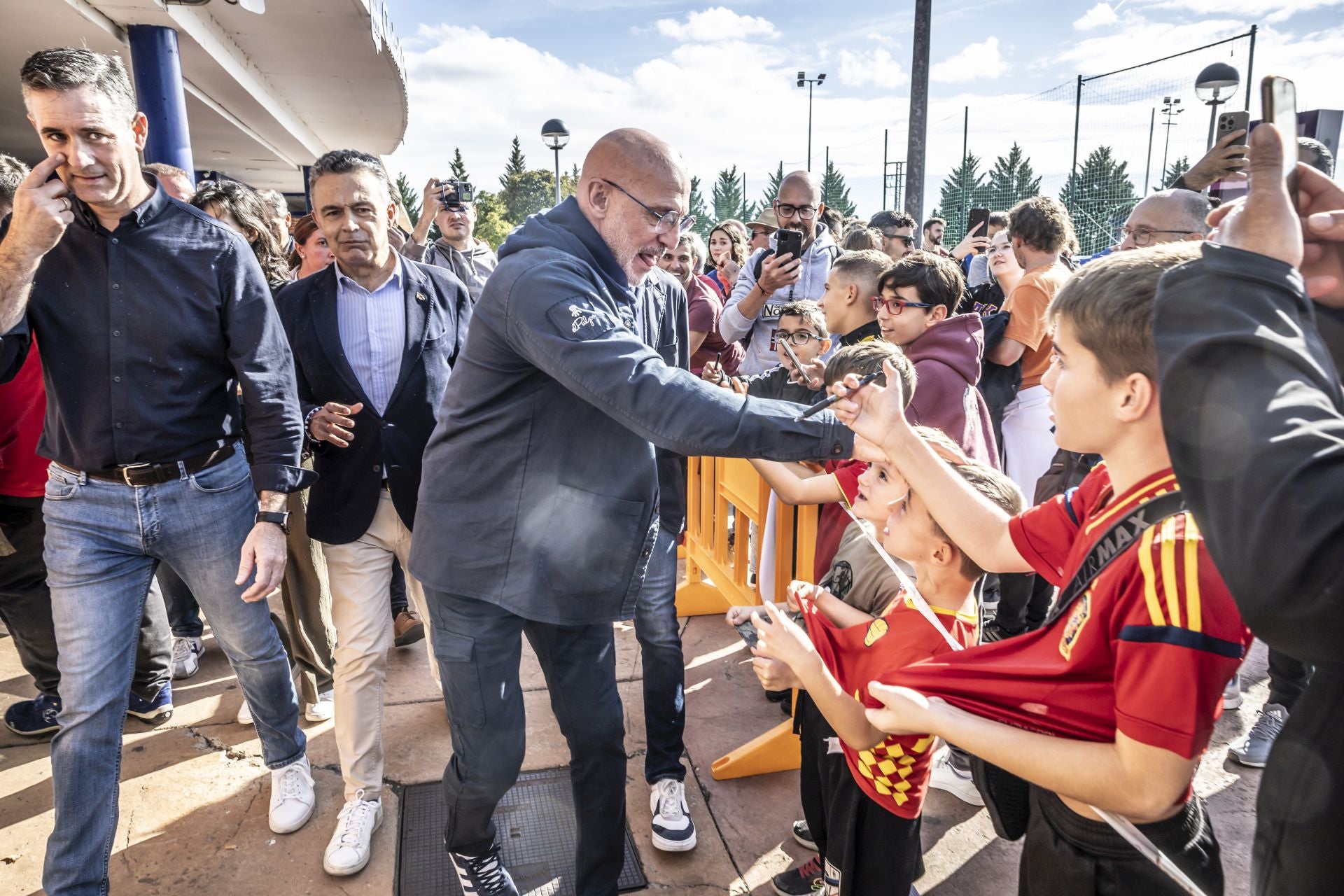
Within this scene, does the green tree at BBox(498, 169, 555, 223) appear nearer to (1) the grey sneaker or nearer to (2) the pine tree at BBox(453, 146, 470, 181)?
(2) the pine tree at BBox(453, 146, 470, 181)

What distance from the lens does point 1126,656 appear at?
1107mm

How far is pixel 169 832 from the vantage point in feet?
9.34

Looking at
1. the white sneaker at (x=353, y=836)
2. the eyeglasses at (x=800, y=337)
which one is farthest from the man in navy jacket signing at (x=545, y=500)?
the eyeglasses at (x=800, y=337)

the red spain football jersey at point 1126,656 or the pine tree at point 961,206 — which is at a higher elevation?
the pine tree at point 961,206

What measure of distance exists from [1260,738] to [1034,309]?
6.58ft

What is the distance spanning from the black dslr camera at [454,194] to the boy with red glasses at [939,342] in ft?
9.45

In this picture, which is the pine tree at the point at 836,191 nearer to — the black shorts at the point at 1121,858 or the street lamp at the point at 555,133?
the street lamp at the point at 555,133

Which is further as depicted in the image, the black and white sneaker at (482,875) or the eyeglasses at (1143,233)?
the eyeglasses at (1143,233)

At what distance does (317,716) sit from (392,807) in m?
0.86

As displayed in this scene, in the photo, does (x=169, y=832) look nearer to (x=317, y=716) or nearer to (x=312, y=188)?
(x=317, y=716)

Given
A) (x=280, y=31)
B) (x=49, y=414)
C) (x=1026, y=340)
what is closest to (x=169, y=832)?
(x=49, y=414)

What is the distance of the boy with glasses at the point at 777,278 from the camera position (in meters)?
3.98

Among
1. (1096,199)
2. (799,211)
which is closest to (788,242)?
(799,211)

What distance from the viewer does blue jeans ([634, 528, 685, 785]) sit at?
2854 mm
